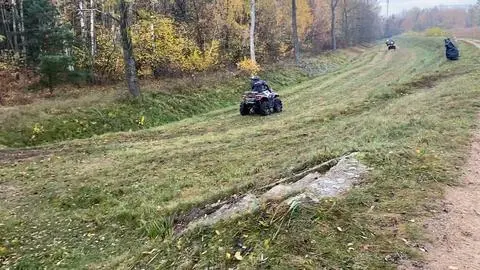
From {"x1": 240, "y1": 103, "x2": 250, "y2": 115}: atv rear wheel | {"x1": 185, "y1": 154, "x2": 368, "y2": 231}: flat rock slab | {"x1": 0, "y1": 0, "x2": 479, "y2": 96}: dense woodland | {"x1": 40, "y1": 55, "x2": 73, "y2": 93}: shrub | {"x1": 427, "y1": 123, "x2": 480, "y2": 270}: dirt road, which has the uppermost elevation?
{"x1": 0, "y1": 0, "x2": 479, "y2": 96}: dense woodland

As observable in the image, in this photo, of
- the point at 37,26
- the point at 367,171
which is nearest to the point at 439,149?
the point at 367,171

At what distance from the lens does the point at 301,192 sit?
247 inches

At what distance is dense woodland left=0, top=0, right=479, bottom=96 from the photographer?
71.3 feet

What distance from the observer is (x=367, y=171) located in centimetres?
722

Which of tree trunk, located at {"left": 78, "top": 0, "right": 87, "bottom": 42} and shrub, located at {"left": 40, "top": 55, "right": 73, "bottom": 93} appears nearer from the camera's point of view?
shrub, located at {"left": 40, "top": 55, "right": 73, "bottom": 93}

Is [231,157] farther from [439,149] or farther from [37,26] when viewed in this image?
[37,26]

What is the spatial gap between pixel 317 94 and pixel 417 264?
18.8 metres

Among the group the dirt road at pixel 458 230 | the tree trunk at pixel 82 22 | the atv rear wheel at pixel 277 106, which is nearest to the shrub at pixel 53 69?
the tree trunk at pixel 82 22

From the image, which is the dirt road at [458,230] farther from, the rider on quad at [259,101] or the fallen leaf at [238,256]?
the rider on quad at [259,101]

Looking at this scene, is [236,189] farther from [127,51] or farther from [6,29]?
[6,29]

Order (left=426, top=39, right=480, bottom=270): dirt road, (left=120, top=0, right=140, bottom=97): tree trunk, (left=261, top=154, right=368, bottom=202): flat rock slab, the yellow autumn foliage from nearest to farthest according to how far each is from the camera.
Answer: (left=426, top=39, right=480, bottom=270): dirt road → (left=261, top=154, right=368, bottom=202): flat rock slab → (left=120, top=0, right=140, bottom=97): tree trunk → the yellow autumn foliage

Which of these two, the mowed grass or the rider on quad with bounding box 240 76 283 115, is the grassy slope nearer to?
the mowed grass

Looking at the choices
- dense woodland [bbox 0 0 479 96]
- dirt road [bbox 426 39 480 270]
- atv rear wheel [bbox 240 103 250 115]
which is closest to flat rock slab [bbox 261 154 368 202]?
dirt road [bbox 426 39 480 270]

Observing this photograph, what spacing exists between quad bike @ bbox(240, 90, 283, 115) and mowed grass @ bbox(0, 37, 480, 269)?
2.95 ft
